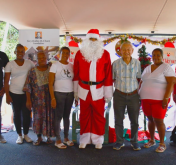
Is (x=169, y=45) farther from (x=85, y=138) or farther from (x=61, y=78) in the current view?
(x=85, y=138)

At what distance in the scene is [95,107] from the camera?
2.75 metres

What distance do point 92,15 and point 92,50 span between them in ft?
3.45

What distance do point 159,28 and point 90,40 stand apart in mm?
2119

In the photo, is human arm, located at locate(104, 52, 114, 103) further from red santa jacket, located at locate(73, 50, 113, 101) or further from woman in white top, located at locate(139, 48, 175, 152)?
woman in white top, located at locate(139, 48, 175, 152)

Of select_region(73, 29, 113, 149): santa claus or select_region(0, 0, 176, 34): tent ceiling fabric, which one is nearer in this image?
select_region(73, 29, 113, 149): santa claus

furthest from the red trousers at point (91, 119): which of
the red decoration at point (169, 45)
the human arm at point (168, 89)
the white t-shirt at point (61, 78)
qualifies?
the red decoration at point (169, 45)

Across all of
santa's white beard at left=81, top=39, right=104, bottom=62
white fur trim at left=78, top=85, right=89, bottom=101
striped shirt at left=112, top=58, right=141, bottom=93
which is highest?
santa's white beard at left=81, top=39, right=104, bottom=62

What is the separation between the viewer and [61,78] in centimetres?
276

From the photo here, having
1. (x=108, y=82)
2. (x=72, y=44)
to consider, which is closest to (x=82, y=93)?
(x=108, y=82)

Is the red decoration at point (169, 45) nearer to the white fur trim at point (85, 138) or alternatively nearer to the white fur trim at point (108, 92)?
the white fur trim at point (108, 92)

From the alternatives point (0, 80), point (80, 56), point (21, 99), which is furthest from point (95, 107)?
point (0, 80)

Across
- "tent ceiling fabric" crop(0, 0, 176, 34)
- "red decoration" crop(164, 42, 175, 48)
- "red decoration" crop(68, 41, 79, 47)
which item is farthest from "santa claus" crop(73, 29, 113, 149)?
"red decoration" crop(164, 42, 175, 48)

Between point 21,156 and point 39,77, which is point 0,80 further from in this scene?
point 21,156

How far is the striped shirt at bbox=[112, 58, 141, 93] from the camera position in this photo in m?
2.64
